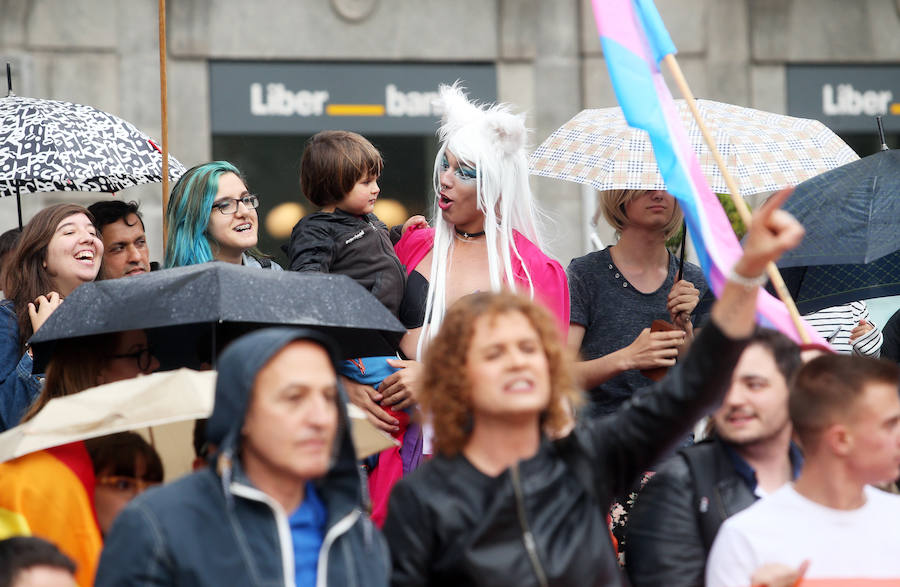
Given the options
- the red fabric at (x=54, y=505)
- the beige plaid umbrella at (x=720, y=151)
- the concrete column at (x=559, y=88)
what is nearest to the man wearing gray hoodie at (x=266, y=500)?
the red fabric at (x=54, y=505)

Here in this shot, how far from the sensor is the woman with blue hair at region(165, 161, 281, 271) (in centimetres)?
552

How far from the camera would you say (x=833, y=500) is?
3.69 metres

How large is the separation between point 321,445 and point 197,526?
0.35 m

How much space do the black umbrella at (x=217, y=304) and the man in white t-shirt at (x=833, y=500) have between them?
142 cm

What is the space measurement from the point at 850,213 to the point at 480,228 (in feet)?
4.70

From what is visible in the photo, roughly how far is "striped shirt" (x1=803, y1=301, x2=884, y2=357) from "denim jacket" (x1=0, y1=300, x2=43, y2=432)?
10.5ft

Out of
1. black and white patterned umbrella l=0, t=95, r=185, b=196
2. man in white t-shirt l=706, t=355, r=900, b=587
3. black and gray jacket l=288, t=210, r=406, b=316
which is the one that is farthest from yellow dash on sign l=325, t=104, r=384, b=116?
man in white t-shirt l=706, t=355, r=900, b=587

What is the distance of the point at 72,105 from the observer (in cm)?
688

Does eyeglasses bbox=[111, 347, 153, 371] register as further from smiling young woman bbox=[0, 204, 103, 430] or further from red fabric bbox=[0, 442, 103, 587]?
smiling young woman bbox=[0, 204, 103, 430]

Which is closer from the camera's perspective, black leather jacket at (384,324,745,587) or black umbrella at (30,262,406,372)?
black leather jacket at (384,324,745,587)

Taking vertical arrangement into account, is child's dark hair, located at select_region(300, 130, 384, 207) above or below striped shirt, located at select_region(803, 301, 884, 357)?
above

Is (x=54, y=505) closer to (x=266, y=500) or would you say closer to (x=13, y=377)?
(x=266, y=500)

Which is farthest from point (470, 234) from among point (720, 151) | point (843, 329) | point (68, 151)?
point (68, 151)

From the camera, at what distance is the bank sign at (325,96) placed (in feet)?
37.0
